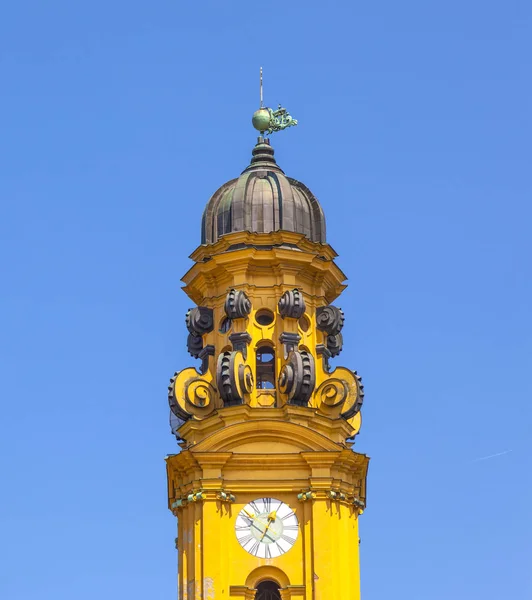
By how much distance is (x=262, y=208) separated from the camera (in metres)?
73.6

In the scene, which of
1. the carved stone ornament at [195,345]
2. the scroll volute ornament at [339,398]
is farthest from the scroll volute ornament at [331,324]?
the carved stone ornament at [195,345]

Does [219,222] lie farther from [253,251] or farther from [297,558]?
[297,558]

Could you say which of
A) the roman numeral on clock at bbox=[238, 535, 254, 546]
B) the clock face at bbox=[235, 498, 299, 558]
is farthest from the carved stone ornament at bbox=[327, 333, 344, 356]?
the roman numeral on clock at bbox=[238, 535, 254, 546]

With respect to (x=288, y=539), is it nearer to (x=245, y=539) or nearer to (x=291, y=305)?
(x=245, y=539)

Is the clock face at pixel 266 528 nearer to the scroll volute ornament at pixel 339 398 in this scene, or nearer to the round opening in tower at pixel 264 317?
the scroll volute ornament at pixel 339 398

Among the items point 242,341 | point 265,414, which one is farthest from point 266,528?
point 242,341

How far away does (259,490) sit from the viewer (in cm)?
6969

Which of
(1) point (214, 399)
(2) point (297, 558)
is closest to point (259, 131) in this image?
(1) point (214, 399)

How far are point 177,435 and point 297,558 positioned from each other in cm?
527

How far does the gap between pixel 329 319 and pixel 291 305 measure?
1.71 m

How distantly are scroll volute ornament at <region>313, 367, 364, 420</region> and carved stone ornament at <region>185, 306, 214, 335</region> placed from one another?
398 cm

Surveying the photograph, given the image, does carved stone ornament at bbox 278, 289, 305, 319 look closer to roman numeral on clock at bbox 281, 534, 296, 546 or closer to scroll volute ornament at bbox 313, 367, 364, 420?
scroll volute ornament at bbox 313, 367, 364, 420

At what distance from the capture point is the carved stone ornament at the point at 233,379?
70.4m

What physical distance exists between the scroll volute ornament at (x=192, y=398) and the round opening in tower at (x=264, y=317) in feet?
8.39
